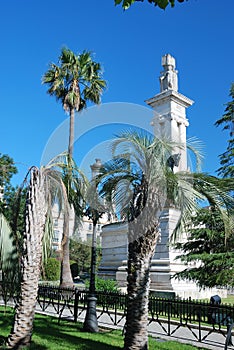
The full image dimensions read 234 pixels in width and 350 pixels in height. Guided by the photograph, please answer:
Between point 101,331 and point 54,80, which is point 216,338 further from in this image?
point 54,80

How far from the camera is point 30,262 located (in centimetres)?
782

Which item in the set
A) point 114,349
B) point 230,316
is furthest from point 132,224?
point 230,316

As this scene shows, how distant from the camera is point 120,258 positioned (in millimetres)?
21281

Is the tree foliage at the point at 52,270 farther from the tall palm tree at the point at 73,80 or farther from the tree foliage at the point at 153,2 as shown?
the tree foliage at the point at 153,2

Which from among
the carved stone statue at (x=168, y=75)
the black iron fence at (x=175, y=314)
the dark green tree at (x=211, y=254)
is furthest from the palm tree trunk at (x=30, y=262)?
the carved stone statue at (x=168, y=75)

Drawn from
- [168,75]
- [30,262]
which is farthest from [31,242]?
[168,75]

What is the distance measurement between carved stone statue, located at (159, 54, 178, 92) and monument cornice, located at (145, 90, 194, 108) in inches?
28.6

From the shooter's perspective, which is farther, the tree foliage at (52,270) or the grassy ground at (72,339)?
the tree foliage at (52,270)

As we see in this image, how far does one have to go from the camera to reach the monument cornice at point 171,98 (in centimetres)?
2067

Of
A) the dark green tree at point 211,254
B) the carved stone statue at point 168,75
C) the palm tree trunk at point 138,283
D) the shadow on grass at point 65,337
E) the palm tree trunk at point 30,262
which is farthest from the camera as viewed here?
the carved stone statue at point 168,75

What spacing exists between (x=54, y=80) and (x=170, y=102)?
690 cm

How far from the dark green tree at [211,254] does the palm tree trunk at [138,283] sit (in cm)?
338

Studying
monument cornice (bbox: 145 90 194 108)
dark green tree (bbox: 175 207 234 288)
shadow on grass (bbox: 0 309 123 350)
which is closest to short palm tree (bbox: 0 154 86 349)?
shadow on grass (bbox: 0 309 123 350)

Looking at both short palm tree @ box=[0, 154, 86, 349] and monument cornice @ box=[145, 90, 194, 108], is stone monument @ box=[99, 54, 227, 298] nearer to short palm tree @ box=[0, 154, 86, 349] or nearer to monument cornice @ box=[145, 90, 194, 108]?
monument cornice @ box=[145, 90, 194, 108]
